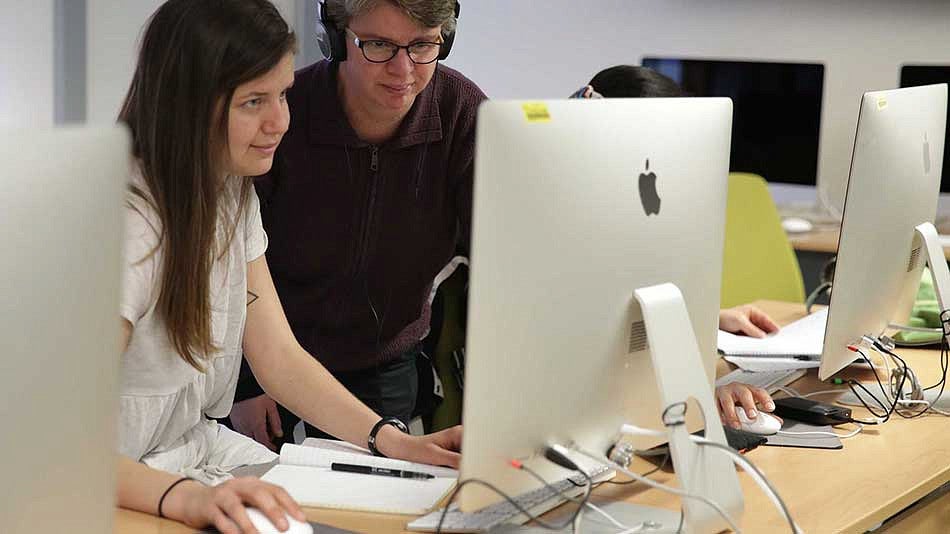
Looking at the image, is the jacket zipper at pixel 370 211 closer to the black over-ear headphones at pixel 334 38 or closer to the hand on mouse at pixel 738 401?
the black over-ear headphones at pixel 334 38

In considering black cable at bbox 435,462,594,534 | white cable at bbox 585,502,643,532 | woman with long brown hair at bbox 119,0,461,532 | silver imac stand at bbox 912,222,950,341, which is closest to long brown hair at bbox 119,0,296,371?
woman with long brown hair at bbox 119,0,461,532

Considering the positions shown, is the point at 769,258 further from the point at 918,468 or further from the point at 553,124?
the point at 553,124

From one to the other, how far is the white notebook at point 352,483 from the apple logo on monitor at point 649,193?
1.32ft

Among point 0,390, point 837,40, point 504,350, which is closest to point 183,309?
point 504,350

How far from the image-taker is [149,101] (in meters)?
1.46

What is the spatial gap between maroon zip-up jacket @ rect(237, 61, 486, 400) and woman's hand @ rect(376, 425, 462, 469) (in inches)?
23.1

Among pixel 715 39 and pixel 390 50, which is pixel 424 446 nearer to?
pixel 390 50

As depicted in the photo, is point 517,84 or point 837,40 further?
point 517,84

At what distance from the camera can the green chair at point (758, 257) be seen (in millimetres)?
3088

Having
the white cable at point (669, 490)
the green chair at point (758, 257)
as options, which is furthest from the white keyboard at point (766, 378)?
the green chair at point (758, 257)

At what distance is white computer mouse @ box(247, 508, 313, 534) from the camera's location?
1.21 metres

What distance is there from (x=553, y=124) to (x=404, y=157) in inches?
37.2

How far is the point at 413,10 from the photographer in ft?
5.94

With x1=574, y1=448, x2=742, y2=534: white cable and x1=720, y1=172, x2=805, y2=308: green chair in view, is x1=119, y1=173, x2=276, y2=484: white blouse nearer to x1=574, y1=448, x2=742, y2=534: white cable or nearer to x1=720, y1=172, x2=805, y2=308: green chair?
x1=574, y1=448, x2=742, y2=534: white cable
